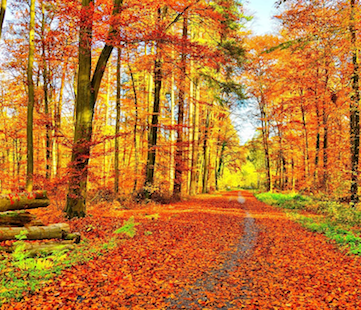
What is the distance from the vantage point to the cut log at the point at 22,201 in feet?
20.5

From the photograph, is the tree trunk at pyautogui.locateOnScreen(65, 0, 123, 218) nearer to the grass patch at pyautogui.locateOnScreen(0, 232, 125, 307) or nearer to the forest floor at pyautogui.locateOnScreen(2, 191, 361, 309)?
the forest floor at pyautogui.locateOnScreen(2, 191, 361, 309)

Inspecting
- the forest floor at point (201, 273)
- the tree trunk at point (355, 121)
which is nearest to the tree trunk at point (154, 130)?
the forest floor at point (201, 273)

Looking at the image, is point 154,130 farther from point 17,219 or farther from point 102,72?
point 17,219

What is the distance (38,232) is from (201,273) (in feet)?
13.1

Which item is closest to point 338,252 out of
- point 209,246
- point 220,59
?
point 209,246

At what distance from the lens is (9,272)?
192 inches

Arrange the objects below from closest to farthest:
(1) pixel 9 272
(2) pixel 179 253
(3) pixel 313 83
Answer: (1) pixel 9 272, (2) pixel 179 253, (3) pixel 313 83

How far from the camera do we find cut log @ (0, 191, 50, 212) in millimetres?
6262

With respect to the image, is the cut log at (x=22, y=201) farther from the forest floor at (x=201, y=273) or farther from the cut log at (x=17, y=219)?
the forest floor at (x=201, y=273)

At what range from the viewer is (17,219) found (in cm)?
632

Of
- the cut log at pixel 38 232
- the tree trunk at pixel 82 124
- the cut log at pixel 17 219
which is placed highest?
the tree trunk at pixel 82 124

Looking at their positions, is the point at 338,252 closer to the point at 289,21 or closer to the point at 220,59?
the point at 220,59

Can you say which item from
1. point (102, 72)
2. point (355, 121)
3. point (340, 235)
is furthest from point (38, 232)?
point (355, 121)

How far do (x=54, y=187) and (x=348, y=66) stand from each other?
573 inches
